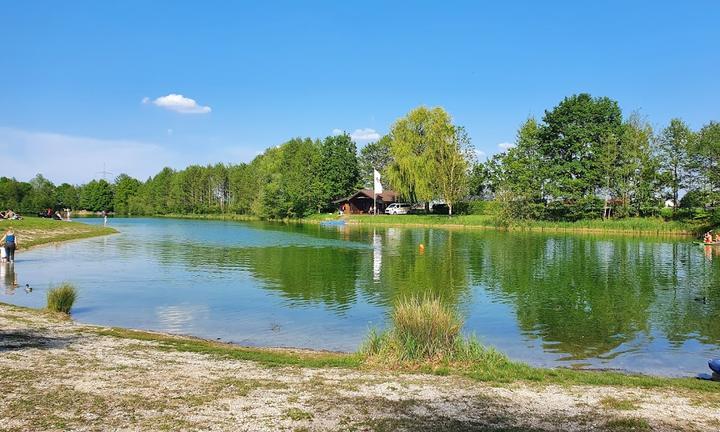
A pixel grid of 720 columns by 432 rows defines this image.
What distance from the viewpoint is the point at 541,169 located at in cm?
7131

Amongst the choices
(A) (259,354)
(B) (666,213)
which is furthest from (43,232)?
(B) (666,213)

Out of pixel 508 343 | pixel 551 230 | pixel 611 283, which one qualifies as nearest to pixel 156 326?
pixel 508 343

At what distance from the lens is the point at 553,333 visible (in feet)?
53.4

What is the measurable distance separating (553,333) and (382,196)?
8456 centimetres

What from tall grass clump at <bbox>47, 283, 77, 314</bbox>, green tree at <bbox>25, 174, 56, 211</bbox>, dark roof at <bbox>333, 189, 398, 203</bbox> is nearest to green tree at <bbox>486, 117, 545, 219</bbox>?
dark roof at <bbox>333, 189, 398, 203</bbox>

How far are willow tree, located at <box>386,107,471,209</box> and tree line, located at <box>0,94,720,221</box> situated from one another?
15 centimetres

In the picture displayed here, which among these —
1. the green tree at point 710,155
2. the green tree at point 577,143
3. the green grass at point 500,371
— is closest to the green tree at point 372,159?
the green tree at point 577,143

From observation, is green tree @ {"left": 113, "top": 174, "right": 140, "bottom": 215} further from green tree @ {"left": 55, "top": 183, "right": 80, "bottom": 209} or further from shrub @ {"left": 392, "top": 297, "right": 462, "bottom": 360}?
shrub @ {"left": 392, "top": 297, "right": 462, "bottom": 360}

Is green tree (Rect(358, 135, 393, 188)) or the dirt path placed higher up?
green tree (Rect(358, 135, 393, 188))

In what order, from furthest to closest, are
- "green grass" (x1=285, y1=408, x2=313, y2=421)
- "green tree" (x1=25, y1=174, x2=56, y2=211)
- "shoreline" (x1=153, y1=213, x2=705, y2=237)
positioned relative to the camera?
"green tree" (x1=25, y1=174, x2=56, y2=211) → "shoreline" (x1=153, y1=213, x2=705, y2=237) → "green grass" (x1=285, y1=408, x2=313, y2=421)

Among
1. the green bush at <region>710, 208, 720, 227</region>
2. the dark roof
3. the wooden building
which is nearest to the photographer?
the green bush at <region>710, 208, 720, 227</region>

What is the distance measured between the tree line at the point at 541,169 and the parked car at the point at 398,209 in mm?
5054

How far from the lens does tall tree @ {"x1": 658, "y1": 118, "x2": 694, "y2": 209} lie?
64625 mm

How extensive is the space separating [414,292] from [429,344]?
12.2m
